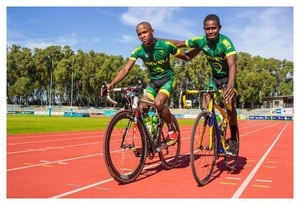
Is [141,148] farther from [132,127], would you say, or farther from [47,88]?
[47,88]

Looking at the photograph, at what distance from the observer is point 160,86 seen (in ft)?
18.2

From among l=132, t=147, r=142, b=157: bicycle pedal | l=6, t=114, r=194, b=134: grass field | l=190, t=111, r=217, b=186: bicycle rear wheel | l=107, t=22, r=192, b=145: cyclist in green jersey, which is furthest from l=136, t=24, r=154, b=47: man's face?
l=6, t=114, r=194, b=134: grass field

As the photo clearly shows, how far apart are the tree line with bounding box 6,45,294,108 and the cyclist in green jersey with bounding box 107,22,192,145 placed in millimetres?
61058

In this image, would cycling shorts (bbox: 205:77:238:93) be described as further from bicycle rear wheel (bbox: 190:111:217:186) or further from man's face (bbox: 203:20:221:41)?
bicycle rear wheel (bbox: 190:111:217:186)

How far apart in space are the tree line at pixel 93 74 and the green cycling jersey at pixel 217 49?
60980 mm

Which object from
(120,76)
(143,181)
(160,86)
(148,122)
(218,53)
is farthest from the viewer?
(160,86)

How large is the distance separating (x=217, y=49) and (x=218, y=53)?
0.23 feet

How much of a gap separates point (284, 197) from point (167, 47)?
2.93 meters

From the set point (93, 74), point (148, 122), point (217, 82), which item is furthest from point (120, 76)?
point (93, 74)

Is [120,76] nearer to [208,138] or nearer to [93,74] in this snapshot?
[208,138]

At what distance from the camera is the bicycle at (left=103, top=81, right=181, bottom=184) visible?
172 inches

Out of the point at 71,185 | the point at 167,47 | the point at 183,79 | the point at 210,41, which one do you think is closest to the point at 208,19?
the point at 210,41

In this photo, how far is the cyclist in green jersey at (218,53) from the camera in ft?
16.1

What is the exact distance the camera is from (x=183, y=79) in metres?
69.1
